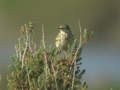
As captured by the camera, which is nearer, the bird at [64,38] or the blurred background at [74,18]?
the bird at [64,38]

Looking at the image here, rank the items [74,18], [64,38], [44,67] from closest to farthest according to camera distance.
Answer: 1. [44,67]
2. [64,38]
3. [74,18]

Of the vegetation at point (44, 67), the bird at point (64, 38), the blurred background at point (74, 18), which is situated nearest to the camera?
the vegetation at point (44, 67)

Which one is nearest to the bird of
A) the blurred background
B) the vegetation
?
the vegetation

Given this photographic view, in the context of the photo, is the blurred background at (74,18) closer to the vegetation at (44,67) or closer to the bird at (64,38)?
the bird at (64,38)

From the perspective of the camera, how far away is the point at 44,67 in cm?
592

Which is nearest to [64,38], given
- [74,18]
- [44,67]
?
[44,67]

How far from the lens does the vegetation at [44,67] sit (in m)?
5.84

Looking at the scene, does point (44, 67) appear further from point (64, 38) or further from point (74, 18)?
point (74, 18)

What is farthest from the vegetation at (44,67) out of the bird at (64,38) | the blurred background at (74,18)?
the blurred background at (74,18)

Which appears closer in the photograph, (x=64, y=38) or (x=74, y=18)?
(x=64, y=38)

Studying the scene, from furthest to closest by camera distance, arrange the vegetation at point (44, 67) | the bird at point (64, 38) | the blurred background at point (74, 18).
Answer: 1. the blurred background at point (74, 18)
2. the bird at point (64, 38)
3. the vegetation at point (44, 67)

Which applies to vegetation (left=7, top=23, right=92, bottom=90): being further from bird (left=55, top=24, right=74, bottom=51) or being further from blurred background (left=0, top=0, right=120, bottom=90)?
blurred background (left=0, top=0, right=120, bottom=90)

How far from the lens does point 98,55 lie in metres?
23.2

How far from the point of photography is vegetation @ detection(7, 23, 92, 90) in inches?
230
